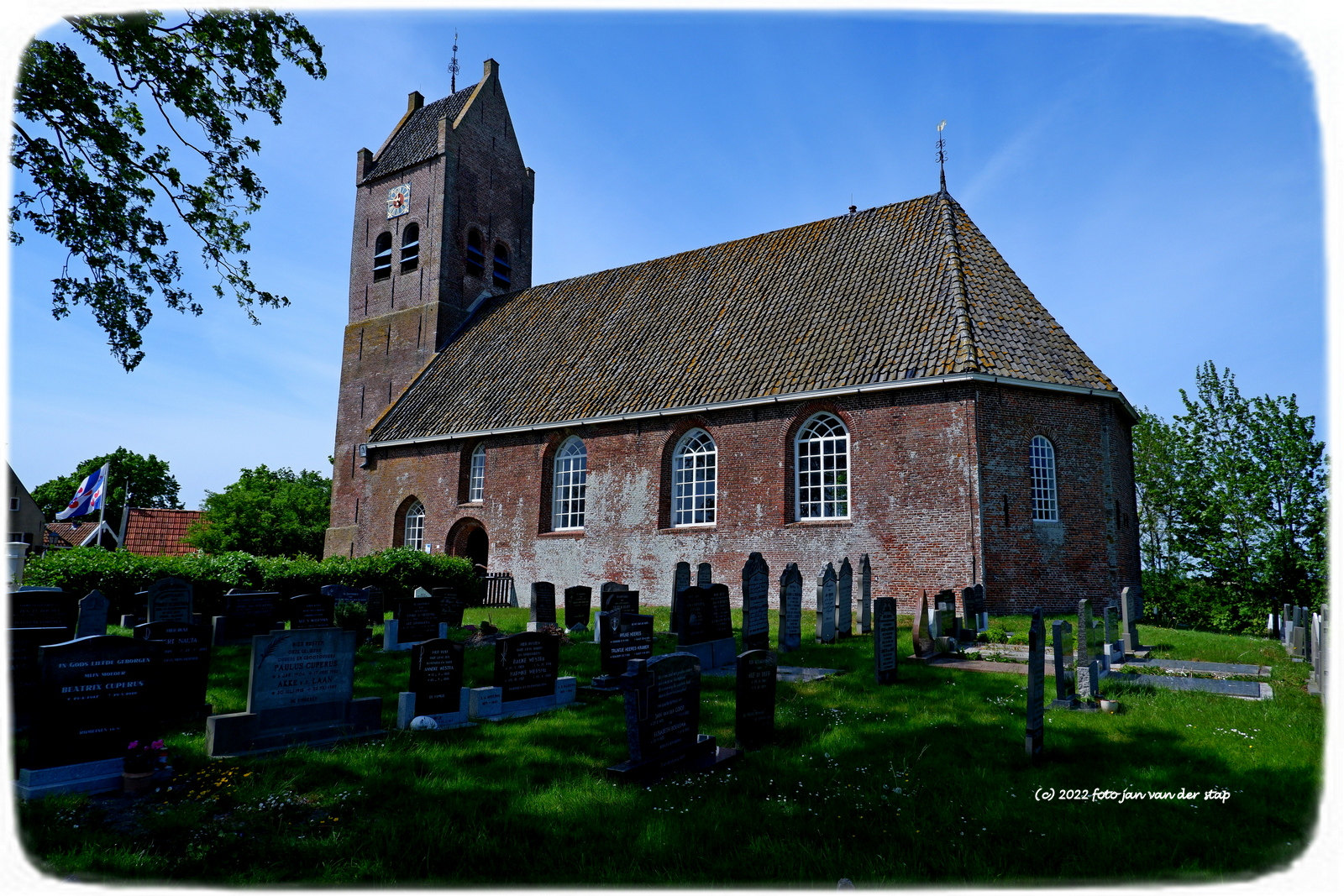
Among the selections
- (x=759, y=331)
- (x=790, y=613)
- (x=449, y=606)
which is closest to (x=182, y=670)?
(x=449, y=606)

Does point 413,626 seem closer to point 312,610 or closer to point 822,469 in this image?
point 312,610

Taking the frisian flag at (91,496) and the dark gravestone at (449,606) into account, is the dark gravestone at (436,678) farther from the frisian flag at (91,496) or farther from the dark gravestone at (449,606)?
the frisian flag at (91,496)

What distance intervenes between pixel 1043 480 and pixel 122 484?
59911 millimetres

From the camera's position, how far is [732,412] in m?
18.3

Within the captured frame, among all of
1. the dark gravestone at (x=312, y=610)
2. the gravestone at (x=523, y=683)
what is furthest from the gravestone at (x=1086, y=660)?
the dark gravestone at (x=312, y=610)

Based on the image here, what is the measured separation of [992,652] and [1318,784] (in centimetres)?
640

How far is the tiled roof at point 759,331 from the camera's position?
54.8ft

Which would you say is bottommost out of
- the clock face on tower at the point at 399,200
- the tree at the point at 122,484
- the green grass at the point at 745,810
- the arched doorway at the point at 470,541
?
the green grass at the point at 745,810

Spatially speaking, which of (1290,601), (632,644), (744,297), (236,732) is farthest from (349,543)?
(1290,601)

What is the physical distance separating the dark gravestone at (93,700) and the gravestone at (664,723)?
3524 millimetres

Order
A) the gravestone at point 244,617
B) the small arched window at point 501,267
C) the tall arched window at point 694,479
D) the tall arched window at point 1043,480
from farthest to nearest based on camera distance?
the small arched window at point 501,267
the tall arched window at point 694,479
the tall arched window at point 1043,480
the gravestone at point 244,617

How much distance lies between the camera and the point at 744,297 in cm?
2114

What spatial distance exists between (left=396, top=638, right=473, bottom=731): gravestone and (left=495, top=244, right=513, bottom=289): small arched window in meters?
24.6

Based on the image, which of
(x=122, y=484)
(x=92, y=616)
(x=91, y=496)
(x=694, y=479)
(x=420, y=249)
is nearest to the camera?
(x=92, y=616)
